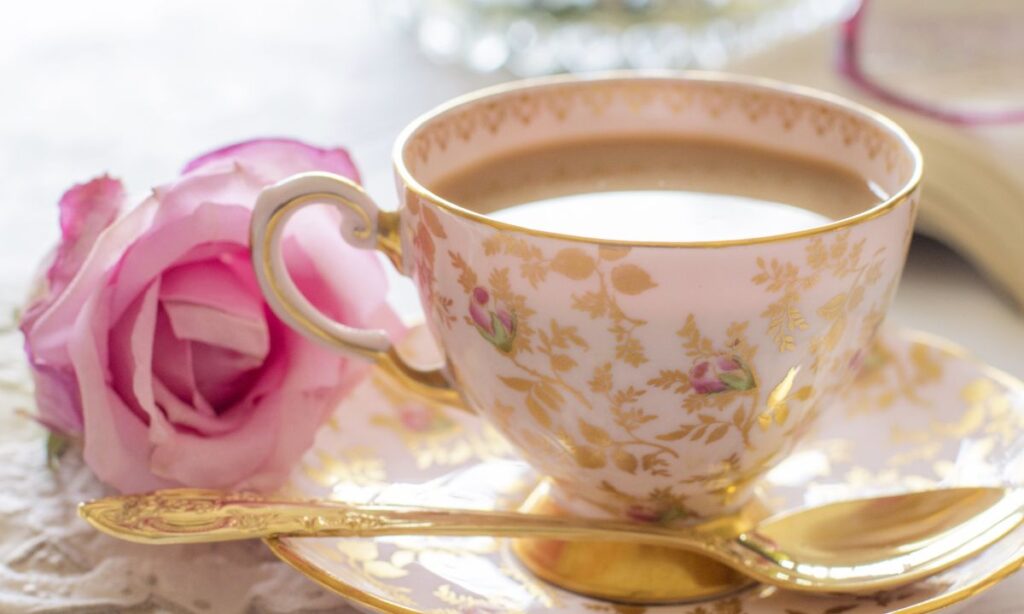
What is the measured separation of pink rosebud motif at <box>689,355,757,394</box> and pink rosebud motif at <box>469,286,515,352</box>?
3.0 inches

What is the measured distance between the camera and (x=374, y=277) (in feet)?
1.96

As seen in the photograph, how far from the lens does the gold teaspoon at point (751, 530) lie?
1.63 feet

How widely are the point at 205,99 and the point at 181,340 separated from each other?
2.28 feet

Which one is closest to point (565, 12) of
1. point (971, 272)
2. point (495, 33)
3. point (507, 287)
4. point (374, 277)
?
point (495, 33)

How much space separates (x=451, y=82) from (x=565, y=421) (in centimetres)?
76

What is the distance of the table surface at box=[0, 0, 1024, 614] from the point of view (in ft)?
2.64

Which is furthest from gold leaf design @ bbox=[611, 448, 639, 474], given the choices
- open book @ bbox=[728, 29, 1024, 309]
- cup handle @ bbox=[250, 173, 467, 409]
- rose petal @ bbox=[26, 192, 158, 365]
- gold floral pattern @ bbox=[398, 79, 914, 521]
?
open book @ bbox=[728, 29, 1024, 309]

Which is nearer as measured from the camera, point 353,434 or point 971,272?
point 353,434

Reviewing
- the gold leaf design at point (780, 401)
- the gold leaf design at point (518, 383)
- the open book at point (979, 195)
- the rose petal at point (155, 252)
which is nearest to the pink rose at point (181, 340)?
the rose petal at point (155, 252)

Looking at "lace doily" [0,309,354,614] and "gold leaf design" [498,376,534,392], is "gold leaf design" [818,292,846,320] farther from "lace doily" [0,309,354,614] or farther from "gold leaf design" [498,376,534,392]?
"lace doily" [0,309,354,614]

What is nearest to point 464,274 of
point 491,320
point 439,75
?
point 491,320

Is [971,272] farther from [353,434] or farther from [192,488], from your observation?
[192,488]

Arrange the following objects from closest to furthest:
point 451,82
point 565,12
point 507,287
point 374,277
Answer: point 507,287 < point 374,277 < point 565,12 < point 451,82

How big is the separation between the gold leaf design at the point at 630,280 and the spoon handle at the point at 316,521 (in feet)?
0.41
